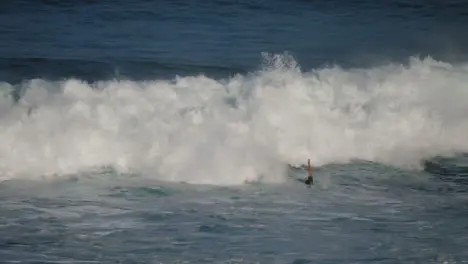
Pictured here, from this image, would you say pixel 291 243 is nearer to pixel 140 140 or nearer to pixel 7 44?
pixel 140 140

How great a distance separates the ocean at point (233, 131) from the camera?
14.2m

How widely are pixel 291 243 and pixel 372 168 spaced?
14.1 ft

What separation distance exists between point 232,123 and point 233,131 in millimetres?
340

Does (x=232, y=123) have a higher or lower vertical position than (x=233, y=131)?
higher

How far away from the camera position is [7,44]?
23797mm

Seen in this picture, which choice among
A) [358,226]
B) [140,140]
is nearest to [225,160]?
[140,140]

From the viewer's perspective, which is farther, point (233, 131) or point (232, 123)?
point (232, 123)

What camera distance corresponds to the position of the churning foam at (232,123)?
57.6 feet

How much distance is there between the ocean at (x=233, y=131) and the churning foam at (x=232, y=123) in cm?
4

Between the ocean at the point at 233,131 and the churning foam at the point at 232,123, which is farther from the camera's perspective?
the churning foam at the point at 232,123

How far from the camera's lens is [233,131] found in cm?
1859

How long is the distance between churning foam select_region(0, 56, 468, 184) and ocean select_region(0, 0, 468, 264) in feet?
0.12

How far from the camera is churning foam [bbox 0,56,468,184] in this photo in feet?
57.6

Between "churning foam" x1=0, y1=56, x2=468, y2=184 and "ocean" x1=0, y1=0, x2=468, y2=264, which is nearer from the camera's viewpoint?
"ocean" x1=0, y1=0, x2=468, y2=264
